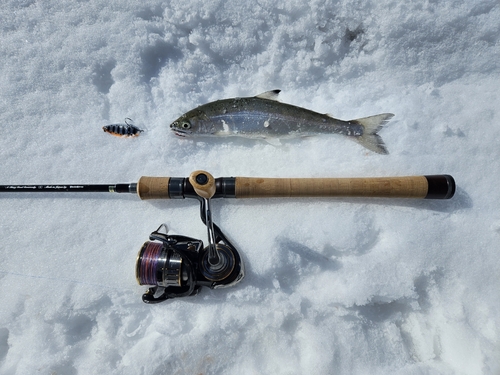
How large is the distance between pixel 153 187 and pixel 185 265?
581 mm

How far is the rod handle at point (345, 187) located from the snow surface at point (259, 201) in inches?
7.4

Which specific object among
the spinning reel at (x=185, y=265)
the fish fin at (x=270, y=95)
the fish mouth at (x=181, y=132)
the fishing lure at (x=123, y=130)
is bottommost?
the spinning reel at (x=185, y=265)

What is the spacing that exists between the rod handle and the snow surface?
0.19 meters

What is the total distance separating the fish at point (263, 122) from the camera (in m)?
2.60

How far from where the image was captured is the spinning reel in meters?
2.15

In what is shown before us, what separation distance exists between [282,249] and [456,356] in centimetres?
135

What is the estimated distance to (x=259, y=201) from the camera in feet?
8.35

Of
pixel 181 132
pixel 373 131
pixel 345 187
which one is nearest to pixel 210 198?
pixel 181 132

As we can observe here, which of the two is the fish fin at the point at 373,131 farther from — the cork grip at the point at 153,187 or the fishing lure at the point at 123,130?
the fishing lure at the point at 123,130

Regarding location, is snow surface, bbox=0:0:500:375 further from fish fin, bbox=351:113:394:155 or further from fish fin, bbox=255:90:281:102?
fish fin, bbox=255:90:281:102

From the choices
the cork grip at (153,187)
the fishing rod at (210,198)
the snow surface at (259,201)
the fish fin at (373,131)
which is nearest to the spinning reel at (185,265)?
the fishing rod at (210,198)

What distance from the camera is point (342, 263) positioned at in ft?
7.86

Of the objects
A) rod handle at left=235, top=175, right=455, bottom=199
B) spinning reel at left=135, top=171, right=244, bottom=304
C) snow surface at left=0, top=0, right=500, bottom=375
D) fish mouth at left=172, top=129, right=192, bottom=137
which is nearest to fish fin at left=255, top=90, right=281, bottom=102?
snow surface at left=0, top=0, right=500, bottom=375

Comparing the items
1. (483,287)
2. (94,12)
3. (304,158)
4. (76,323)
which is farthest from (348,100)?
(76,323)
